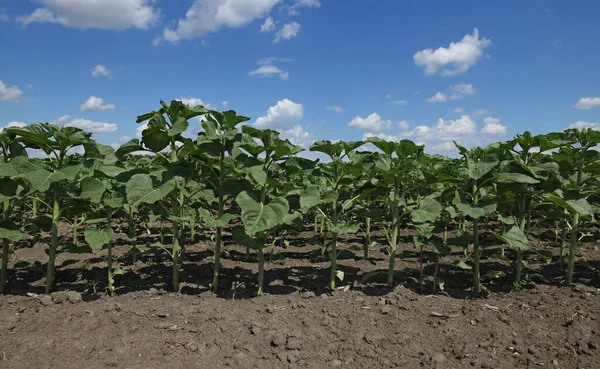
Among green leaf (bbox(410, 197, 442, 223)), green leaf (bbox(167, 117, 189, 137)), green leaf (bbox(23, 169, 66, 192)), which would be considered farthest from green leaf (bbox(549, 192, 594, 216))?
green leaf (bbox(23, 169, 66, 192))

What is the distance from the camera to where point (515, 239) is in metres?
4.22

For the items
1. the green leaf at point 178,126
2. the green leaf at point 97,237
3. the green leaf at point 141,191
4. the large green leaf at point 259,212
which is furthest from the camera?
the green leaf at point 97,237

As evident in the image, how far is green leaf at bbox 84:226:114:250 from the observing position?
4.11m

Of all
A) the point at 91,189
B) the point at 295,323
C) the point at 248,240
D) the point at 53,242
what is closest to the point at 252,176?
the point at 248,240

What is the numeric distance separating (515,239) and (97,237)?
4.19 m

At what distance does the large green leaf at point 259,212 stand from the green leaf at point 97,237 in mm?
1442

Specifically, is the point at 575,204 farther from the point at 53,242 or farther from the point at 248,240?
the point at 53,242

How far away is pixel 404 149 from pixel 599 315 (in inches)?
98.1

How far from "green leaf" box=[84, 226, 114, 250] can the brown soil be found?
688 mm

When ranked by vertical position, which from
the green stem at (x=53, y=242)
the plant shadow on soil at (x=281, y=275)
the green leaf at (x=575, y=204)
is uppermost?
the green leaf at (x=575, y=204)

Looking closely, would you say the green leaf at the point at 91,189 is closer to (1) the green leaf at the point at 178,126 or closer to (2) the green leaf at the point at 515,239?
(1) the green leaf at the point at 178,126

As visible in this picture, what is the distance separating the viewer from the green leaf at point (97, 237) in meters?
4.11

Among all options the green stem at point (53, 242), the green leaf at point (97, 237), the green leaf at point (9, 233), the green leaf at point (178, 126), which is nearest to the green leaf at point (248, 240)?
the green leaf at point (178, 126)

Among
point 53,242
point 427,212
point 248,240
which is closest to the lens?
point 248,240
